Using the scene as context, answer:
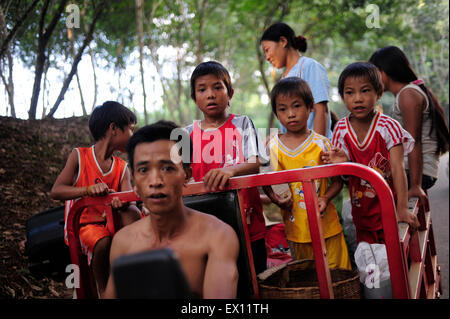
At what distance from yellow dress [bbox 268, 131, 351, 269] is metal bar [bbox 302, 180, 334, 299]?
0.75 meters

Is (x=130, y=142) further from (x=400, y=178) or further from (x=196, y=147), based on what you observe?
(x=400, y=178)

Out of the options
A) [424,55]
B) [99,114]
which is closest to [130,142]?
[99,114]

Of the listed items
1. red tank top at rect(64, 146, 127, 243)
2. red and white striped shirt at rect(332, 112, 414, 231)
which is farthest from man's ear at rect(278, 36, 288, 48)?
red tank top at rect(64, 146, 127, 243)

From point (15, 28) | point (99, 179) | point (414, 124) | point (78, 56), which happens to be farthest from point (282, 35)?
point (78, 56)

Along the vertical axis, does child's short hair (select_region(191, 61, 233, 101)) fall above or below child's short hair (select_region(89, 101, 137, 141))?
above

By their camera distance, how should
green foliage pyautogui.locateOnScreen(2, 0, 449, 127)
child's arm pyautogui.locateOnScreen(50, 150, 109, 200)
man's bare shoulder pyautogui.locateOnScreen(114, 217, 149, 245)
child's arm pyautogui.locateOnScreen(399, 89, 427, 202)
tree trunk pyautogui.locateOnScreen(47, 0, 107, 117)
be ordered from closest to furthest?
man's bare shoulder pyautogui.locateOnScreen(114, 217, 149, 245), child's arm pyautogui.locateOnScreen(50, 150, 109, 200), child's arm pyautogui.locateOnScreen(399, 89, 427, 202), tree trunk pyautogui.locateOnScreen(47, 0, 107, 117), green foliage pyautogui.locateOnScreen(2, 0, 449, 127)

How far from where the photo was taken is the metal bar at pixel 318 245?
1.72 metres

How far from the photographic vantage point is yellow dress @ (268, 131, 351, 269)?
2.51 metres

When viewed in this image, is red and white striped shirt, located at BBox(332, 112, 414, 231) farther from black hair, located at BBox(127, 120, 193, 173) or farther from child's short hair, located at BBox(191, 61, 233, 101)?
black hair, located at BBox(127, 120, 193, 173)

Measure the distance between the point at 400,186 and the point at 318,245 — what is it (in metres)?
1.00

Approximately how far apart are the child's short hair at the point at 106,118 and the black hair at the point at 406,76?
2.34m

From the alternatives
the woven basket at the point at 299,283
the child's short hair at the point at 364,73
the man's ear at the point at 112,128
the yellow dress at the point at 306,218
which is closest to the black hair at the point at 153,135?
the woven basket at the point at 299,283

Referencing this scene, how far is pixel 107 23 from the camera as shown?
383 inches

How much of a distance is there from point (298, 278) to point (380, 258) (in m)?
0.44
